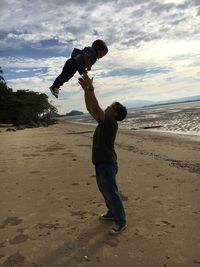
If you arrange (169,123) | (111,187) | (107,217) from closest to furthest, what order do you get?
(111,187) < (107,217) < (169,123)

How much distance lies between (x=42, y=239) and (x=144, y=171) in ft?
18.9

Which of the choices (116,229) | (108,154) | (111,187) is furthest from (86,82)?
(116,229)

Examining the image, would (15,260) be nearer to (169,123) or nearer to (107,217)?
(107,217)

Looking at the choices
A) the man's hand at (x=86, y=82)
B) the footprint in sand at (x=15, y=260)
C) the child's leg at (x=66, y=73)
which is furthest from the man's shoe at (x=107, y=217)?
the child's leg at (x=66, y=73)

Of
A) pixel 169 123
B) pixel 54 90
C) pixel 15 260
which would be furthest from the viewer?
pixel 169 123

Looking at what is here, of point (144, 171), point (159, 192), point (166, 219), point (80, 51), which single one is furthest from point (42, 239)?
point (144, 171)

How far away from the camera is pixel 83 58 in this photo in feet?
16.9

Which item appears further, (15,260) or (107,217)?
(107,217)

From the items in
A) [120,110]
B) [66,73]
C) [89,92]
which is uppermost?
[66,73]

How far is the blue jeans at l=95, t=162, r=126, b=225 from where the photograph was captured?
5945 millimetres

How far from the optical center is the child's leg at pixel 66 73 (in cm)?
530

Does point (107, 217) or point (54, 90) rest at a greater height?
point (54, 90)

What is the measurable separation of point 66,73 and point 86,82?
32 centimetres

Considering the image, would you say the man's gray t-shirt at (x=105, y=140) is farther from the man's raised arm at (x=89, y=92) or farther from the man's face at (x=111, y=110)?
the man's raised arm at (x=89, y=92)
